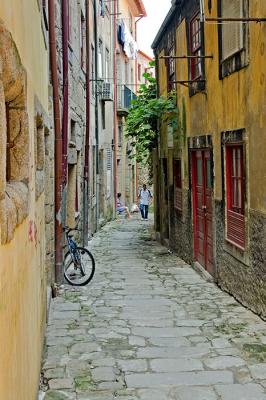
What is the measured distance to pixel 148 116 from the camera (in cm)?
1404

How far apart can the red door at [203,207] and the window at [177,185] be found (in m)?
1.76

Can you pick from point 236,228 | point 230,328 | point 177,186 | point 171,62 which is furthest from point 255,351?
point 171,62

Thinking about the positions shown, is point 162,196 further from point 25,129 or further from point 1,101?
point 1,101

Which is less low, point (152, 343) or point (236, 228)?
point (236, 228)

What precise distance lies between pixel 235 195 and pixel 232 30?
2300mm

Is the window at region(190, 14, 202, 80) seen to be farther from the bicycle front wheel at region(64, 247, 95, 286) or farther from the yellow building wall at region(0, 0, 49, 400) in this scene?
the yellow building wall at region(0, 0, 49, 400)

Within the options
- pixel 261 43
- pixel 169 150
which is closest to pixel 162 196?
pixel 169 150

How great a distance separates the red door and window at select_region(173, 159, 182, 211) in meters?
1.76

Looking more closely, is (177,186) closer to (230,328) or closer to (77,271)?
(77,271)

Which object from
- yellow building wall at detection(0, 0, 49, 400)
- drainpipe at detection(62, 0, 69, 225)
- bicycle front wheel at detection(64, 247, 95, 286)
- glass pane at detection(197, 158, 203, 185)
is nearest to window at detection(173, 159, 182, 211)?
glass pane at detection(197, 158, 203, 185)

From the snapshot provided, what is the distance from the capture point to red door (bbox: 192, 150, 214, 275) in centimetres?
1020

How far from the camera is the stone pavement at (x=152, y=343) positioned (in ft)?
16.8

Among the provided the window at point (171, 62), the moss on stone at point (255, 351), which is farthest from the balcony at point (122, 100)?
the moss on stone at point (255, 351)

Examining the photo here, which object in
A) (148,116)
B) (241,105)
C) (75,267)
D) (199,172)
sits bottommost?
(75,267)
